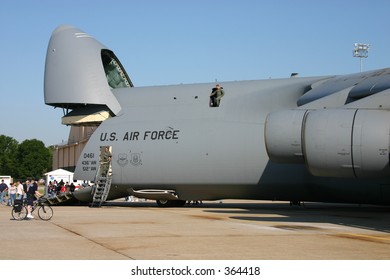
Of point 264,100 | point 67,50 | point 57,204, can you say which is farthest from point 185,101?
point 57,204

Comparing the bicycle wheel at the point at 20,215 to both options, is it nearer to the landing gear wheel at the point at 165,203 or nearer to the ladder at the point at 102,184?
the ladder at the point at 102,184

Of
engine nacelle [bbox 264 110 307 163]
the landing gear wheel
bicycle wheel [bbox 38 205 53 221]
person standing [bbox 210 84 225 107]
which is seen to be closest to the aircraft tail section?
the landing gear wheel

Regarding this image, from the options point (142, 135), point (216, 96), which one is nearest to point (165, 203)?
point (142, 135)

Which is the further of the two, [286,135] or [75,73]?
[75,73]

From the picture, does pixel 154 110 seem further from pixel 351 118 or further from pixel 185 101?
pixel 351 118

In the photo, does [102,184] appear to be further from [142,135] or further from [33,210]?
[33,210]

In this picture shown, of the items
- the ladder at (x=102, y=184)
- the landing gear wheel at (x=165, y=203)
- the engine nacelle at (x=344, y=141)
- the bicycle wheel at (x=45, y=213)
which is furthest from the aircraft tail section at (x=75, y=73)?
the engine nacelle at (x=344, y=141)

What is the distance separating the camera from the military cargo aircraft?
17.7 metres

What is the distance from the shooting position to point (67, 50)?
86.5 ft

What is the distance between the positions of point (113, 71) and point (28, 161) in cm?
12556

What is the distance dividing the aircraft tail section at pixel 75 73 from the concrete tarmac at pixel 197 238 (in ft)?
25.1

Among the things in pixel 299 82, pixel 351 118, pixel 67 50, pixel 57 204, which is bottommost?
pixel 57 204

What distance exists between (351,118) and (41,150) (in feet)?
468

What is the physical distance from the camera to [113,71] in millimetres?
28031
